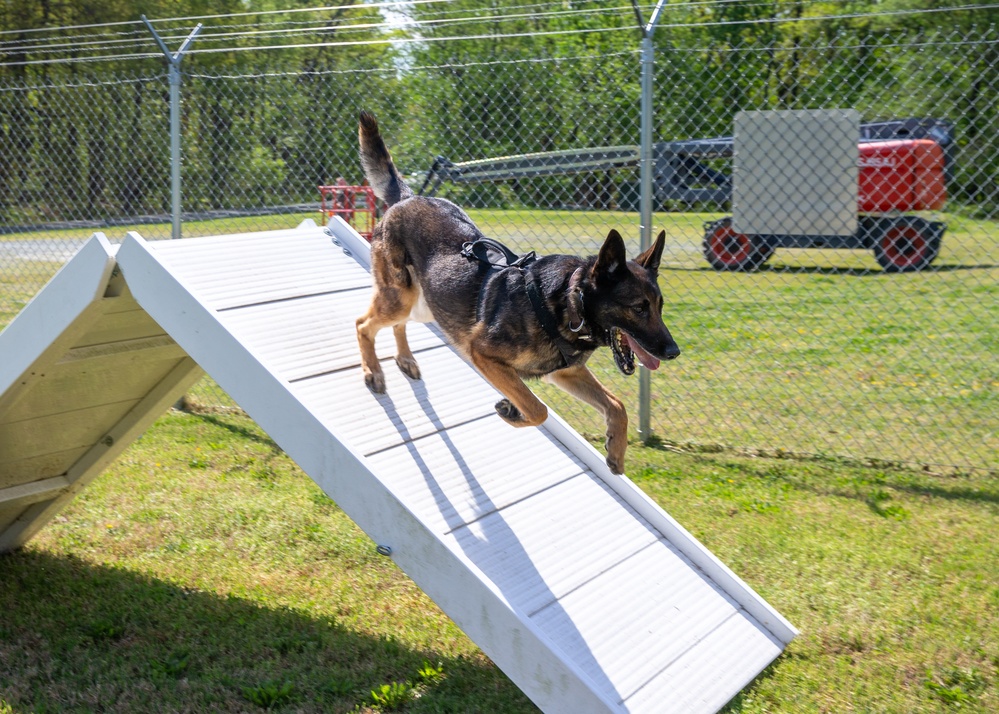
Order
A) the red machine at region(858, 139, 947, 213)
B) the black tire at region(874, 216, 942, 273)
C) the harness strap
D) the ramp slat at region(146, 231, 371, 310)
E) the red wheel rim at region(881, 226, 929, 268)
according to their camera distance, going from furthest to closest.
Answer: the red wheel rim at region(881, 226, 929, 268) → the black tire at region(874, 216, 942, 273) → the red machine at region(858, 139, 947, 213) → the ramp slat at region(146, 231, 371, 310) → the harness strap

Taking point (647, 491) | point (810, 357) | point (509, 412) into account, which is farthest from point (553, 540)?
point (810, 357)

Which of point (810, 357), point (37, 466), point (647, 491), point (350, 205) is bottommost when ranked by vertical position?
point (810, 357)

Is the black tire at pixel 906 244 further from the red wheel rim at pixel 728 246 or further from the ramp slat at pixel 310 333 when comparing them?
the ramp slat at pixel 310 333

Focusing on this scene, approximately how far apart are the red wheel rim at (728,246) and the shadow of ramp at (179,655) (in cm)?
727

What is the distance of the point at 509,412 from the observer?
3.73 metres

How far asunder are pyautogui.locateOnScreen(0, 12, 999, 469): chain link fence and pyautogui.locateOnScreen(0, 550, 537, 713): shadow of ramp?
3.01 metres

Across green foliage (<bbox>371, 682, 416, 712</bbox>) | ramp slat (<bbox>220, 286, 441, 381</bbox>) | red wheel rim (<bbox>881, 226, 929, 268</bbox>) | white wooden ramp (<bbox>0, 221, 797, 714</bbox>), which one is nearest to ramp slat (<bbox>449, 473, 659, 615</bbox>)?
white wooden ramp (<bbox>0, 221, 797, 714</bbox>)

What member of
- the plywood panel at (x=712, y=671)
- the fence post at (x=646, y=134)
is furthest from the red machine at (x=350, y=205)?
the plywood panel at (x=712, y=671)

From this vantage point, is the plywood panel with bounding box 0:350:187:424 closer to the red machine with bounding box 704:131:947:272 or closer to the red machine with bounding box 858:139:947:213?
the red machine with bounding box 704:131:947:272

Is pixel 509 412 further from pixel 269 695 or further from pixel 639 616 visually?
pixel 269 695

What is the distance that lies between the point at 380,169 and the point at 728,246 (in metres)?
6.76

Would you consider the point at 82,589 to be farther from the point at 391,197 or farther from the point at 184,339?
the point at 391,197

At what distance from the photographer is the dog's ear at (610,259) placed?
3.08m

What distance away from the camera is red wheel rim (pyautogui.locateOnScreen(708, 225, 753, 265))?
32.5ft
